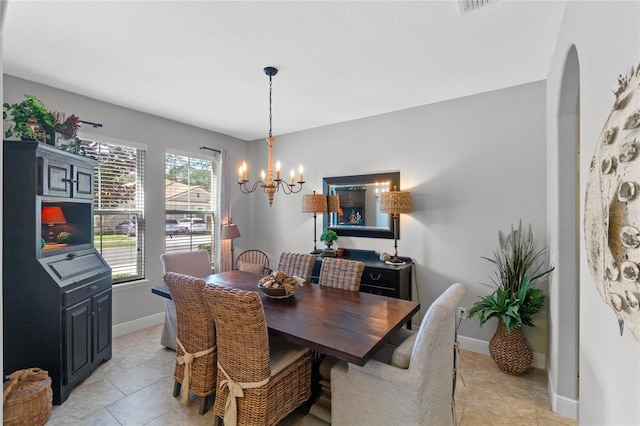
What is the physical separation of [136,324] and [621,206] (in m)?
4.49

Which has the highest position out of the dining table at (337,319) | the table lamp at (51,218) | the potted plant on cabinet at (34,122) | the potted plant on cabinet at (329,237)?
the potted plant on cabinet at (34,122)

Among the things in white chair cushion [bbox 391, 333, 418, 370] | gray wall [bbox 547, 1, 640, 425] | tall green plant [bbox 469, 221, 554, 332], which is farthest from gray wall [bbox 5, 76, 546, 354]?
white chair cushion [bbox 391, 333, 418, 370]

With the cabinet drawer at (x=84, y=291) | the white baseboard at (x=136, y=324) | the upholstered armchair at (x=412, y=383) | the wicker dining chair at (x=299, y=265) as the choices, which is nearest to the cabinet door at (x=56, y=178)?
the cabinet drawer at (x=84, y=291)

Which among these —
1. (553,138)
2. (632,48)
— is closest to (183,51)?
(632,48)

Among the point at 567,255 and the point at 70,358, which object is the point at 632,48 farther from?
the point at 70,358

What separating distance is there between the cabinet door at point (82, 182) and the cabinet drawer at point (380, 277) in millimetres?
2969

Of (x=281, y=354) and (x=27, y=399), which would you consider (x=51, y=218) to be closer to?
(x=27, y=399)

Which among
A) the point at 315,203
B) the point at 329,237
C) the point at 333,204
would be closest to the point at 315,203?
the point at 315,203

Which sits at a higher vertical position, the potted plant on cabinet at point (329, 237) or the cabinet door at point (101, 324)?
the potted plant on cabinet at point (329, 237)

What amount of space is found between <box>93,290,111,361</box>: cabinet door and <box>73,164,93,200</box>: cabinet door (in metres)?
0.97

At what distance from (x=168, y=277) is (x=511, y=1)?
2949mm

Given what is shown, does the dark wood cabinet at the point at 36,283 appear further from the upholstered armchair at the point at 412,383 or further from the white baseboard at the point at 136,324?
the upholstered armchair at the point at 412,383

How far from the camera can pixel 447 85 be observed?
118 inches

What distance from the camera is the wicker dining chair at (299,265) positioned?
3.19 meters
